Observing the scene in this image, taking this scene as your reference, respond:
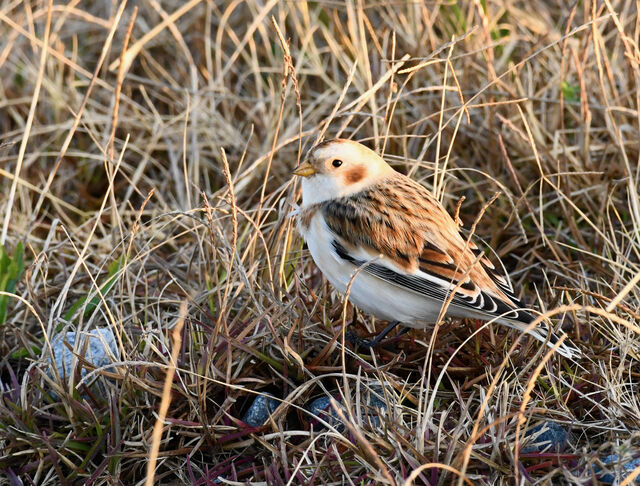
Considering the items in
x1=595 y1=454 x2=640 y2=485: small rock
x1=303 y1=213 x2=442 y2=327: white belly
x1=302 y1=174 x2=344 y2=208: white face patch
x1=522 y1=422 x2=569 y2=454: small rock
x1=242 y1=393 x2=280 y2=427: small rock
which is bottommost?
x1=242 y1=393 x2=280 y2=427: small rock

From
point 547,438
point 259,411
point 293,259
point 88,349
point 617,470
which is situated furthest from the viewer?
point 293,259

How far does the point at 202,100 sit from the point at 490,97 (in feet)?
4.48

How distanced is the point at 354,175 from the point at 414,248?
0.34 meters

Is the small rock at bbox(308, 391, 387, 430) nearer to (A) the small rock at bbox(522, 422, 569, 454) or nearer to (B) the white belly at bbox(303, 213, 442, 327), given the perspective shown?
(B) the white belly at bbox(303, 213, 442, 327)

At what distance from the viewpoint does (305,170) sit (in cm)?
289

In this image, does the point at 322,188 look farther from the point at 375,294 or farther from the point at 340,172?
the point at 375,294

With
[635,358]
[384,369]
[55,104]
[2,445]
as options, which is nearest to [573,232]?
[635,358]

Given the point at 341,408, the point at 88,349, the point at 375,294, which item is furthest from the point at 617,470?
the point at 88,349

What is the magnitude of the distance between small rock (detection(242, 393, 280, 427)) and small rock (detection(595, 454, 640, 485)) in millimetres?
899

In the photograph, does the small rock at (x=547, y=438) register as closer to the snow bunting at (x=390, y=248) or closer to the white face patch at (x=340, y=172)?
the snow bunting at (x=390, y=248)

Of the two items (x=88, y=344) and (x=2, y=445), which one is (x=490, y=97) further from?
(x=2, y=445)

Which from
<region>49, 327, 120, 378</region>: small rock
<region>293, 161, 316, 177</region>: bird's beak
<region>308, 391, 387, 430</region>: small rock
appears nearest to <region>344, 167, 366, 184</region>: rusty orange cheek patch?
<region>293, 161, 316, 177</region>: bird's beak

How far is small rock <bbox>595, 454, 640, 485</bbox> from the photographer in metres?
2.11

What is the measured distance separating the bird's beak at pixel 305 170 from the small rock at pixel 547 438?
1049 millimetres
